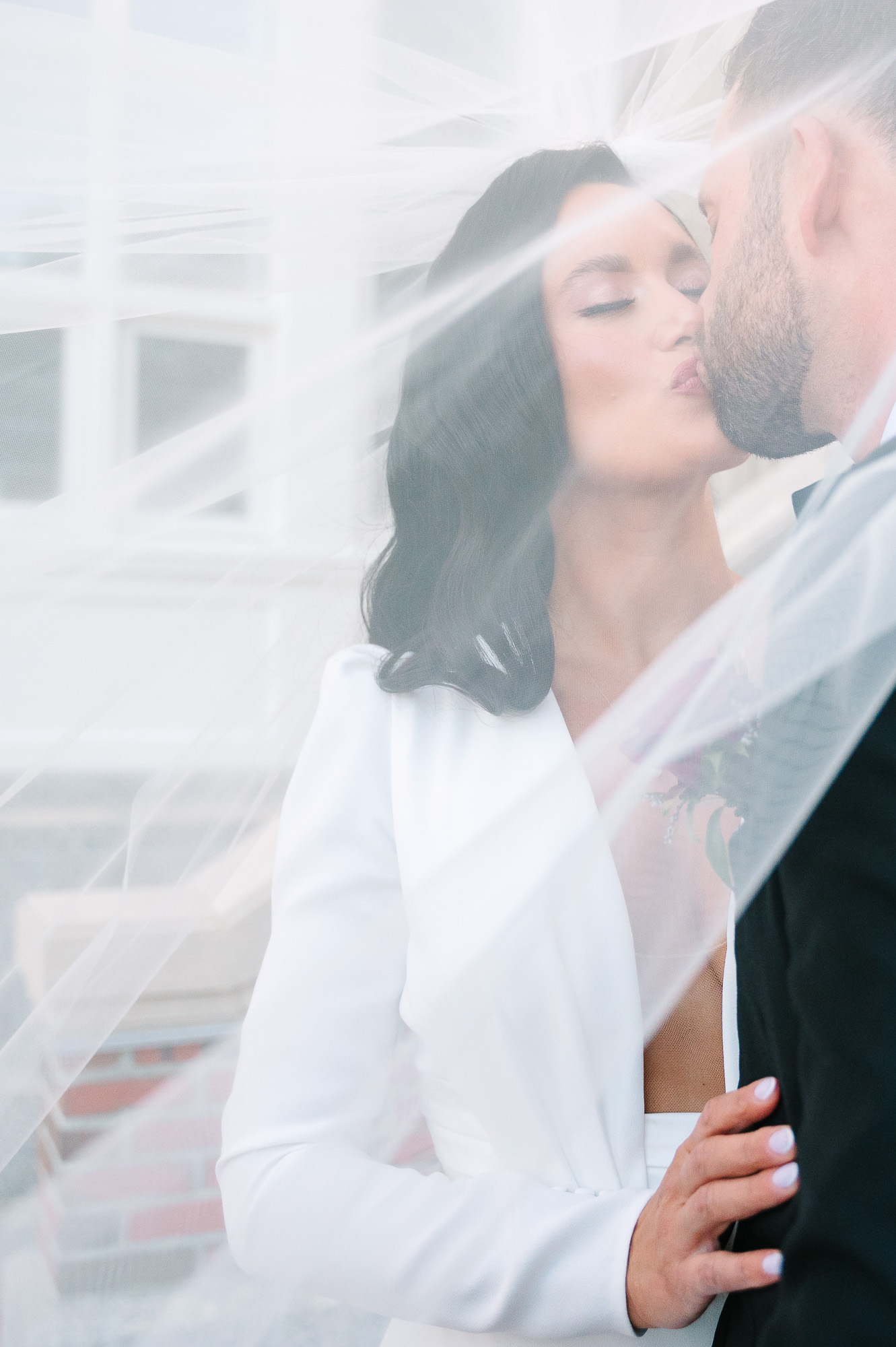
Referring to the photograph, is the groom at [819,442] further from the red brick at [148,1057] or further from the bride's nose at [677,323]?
the red brick at [148,1057]

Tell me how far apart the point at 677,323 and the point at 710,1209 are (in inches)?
25.8

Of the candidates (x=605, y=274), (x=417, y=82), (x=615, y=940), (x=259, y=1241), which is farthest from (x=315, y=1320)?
(x=417, y=82)

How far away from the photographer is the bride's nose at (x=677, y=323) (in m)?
0.85

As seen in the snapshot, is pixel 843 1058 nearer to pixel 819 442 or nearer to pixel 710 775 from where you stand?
pixel 710 775

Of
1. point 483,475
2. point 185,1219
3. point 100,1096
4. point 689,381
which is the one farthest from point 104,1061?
point 689,381

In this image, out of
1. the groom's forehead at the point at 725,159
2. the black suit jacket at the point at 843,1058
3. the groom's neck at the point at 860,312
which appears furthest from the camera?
the groom's forehead at the point at 725,159

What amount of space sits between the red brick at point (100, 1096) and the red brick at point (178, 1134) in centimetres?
2

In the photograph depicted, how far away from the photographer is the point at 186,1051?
844 mm

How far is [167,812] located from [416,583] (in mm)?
301

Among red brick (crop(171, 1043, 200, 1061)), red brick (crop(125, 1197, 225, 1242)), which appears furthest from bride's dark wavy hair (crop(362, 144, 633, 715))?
red brick (crop(125, 1197, 225, 1242))

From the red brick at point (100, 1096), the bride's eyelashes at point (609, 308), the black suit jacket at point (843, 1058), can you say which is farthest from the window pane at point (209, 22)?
the red brick at point (100, 1096)

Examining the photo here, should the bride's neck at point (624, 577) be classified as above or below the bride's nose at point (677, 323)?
below

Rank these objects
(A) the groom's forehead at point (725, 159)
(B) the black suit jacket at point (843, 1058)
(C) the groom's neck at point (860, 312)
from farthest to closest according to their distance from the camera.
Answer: (A) the groom's forehead at point (725, 159) < (C) the groom's neck at point (860, 312) < (B) the black suit jacket at point (843, 1058)

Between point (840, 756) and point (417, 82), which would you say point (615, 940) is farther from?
point (417, 82)
